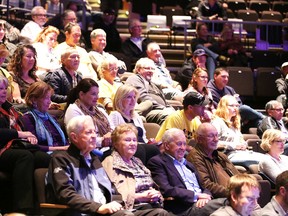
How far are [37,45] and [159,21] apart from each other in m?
4.89

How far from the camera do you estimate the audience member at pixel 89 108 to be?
265 inches

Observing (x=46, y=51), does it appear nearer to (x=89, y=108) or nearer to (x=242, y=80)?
(x=89, y=108)

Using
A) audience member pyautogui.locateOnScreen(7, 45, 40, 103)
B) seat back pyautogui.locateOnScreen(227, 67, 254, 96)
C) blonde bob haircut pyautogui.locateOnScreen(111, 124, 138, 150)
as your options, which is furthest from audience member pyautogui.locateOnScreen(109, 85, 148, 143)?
seat back pyautogui.locateOnScreen(227, 67, 254, 96)

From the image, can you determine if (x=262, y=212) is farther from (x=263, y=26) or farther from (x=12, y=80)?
(x=263, y=26)

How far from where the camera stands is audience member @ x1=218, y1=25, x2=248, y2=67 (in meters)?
11.9

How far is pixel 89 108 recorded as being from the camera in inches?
273

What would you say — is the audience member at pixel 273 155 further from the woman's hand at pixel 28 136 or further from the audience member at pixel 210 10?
the audience member at pixel 210 10

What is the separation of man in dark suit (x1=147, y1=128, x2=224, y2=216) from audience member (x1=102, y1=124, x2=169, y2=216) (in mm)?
209

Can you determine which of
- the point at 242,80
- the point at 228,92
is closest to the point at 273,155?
the point at 228,92

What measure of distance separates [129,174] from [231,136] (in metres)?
2.30

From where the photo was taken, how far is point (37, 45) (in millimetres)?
8953

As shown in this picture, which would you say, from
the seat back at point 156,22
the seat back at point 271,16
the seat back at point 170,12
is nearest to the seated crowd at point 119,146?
the seat back at point 156,22

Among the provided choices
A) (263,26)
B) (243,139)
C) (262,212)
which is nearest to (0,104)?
(262,212)

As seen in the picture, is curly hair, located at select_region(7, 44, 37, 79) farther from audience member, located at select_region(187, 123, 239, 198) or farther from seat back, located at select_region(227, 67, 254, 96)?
seat back, located at select_region(227, 67, 254, 96)
